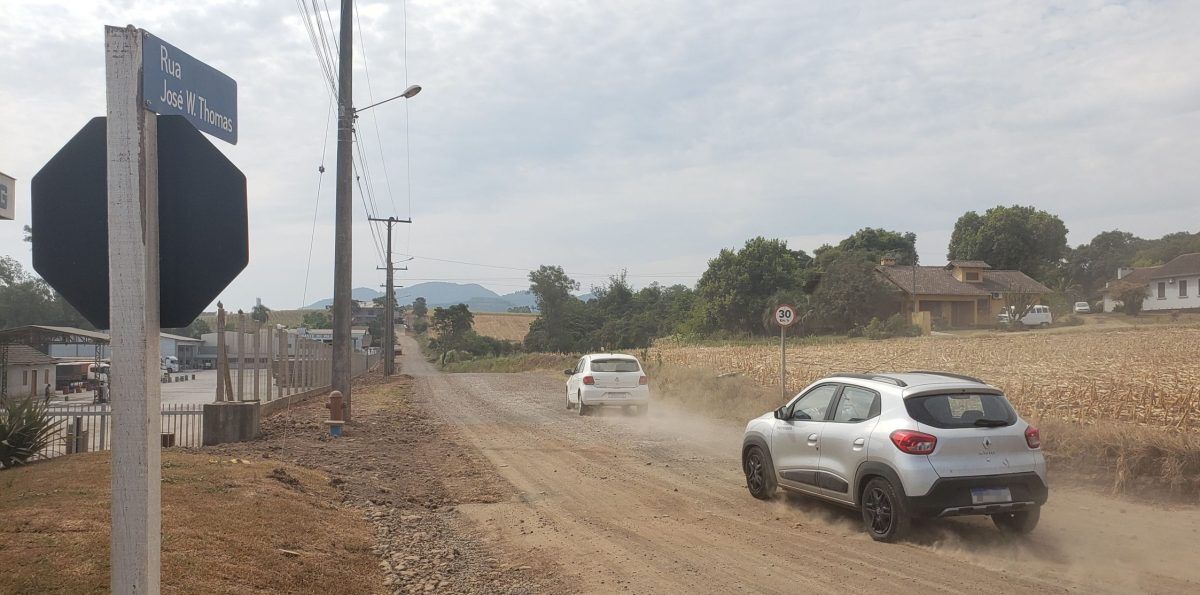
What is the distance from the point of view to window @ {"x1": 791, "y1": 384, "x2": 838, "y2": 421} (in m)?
9.44

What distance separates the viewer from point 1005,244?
84.8 meters

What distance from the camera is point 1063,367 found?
2205cm

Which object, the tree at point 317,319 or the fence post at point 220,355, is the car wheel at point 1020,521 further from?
the tree at point 317,319

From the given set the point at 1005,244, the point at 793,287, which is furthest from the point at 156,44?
the point at 1005,244

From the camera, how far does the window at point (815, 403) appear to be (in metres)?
→ 9.44

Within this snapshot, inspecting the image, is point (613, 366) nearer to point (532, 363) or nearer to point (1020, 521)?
point (1020, 521)

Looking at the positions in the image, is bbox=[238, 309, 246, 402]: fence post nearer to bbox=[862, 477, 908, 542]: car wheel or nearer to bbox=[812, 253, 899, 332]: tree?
bbox=[862, 477, 908, 542]: car wheel

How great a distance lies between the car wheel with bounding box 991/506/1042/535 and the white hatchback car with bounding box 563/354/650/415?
13309mm

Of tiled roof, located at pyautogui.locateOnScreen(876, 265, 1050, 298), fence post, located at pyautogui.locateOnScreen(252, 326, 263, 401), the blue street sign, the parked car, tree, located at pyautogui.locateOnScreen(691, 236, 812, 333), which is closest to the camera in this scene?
the blue street sign

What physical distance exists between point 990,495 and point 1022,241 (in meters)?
86.7

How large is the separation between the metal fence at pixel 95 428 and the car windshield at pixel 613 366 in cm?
943

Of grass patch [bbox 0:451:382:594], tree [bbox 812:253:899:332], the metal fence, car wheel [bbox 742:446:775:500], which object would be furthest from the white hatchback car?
tree [bbox 812:253:899:332]

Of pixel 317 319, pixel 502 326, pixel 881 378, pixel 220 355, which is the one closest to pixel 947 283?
pixel 220 355

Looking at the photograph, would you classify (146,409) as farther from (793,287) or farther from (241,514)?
(793,287)
